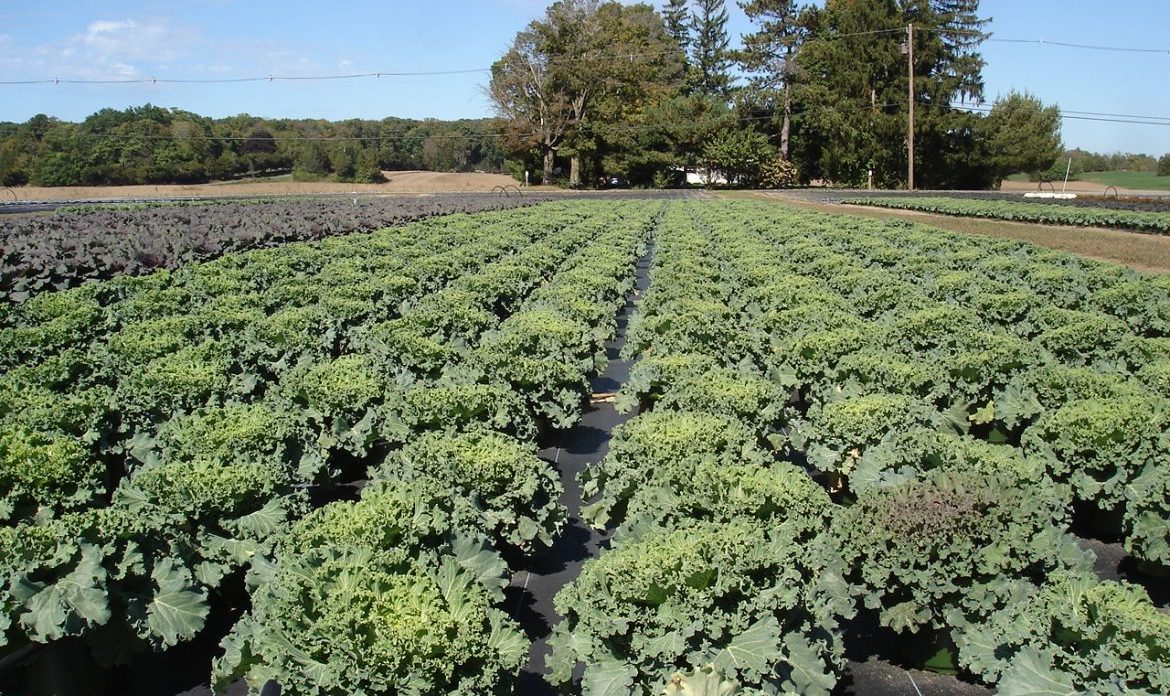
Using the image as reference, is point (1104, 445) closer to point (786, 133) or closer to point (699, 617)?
point (699, 617)

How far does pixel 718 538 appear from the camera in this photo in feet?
15.8

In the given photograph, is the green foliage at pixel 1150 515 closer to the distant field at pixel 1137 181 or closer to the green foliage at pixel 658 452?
the green foliage at pixel 658 452

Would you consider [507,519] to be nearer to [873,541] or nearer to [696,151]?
[873,541]

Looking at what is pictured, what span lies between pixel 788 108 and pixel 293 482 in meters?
80.0

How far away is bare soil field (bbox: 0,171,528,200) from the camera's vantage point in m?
69.3

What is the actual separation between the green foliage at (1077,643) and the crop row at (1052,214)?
31436 mm

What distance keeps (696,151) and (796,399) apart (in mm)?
74297

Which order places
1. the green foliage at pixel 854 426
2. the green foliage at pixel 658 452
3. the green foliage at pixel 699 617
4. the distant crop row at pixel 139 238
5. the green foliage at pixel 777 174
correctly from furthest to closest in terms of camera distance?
the green foliage at pixel 777 174
the distant crop row at pixel 139 238
the green foliage at pixel 854 426
the green foliage at pixel 658 452
the green foliage at pixel 699 617

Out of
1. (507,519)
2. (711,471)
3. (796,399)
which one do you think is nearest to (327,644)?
(507,519)

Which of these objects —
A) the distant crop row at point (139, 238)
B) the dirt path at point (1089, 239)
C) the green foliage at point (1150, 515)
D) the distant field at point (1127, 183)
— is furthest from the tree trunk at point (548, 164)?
the green foliage at point (1150, 515)

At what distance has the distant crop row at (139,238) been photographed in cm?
1877

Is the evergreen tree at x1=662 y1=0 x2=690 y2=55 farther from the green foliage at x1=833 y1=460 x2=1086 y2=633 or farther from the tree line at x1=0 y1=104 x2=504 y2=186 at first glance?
the green foliage at x1=833 y1=460 x2=1086 y2=633

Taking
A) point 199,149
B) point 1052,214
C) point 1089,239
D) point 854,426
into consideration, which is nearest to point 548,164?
point 199,149

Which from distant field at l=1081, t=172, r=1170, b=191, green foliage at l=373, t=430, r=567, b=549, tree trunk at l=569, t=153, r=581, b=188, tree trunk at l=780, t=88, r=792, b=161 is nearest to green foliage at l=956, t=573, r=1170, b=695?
green foliage at l=373, t=430, r=567, b=549
